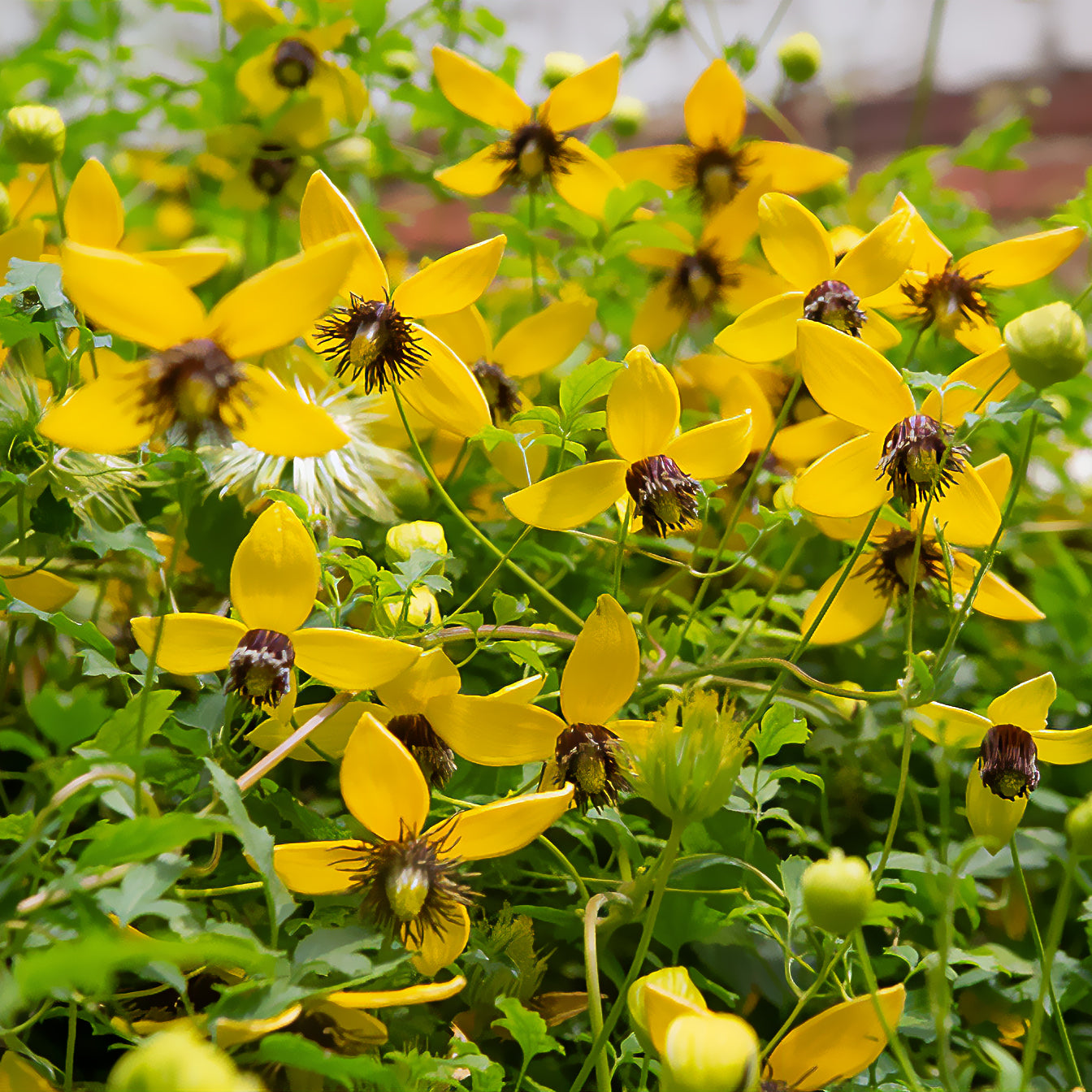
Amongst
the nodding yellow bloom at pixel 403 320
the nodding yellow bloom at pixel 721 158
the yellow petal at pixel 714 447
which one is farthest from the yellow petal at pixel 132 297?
the nodding yellow bloom at pixel 721 158

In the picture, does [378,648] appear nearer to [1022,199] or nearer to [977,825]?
[977,825]

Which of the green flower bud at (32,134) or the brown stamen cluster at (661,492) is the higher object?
the green flower bud at (32,134)

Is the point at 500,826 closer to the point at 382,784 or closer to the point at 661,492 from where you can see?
the point at 382,784

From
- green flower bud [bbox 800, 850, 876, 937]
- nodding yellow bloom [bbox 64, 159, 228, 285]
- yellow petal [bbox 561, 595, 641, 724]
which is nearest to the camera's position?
green flower bud [bbox 800, 850, 876, 937]

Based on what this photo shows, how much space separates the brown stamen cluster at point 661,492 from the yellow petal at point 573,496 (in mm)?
11

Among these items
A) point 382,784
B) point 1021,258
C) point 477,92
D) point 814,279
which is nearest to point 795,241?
point 814,279

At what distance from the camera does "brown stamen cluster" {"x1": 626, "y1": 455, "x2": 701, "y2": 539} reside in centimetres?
45

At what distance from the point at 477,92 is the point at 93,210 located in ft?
0.77

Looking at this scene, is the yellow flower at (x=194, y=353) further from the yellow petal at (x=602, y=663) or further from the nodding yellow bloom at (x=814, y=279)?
the nodding yellow bloom at (x=814, y=279)

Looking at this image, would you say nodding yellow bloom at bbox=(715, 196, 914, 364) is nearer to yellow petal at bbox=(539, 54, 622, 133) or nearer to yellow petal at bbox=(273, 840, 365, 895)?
yellow petal at bbox=(539, 54, 622, 133)

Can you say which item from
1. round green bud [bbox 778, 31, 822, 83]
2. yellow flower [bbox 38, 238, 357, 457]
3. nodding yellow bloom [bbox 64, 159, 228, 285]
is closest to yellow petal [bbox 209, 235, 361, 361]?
yellow flower [bbox 38, 238, 357, 457]

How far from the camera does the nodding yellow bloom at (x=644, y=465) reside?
437 millimetres

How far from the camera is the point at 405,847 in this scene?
378 mm

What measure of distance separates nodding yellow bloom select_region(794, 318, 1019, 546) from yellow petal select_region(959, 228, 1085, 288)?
0.09 meters
